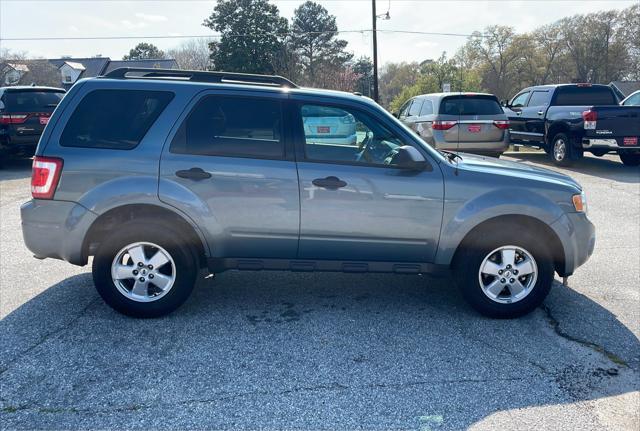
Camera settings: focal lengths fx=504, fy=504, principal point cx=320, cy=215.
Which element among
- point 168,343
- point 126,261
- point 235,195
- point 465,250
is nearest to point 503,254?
point 465,250

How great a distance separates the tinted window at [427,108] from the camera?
12242 mm

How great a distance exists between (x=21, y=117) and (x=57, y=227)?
9.75 meters

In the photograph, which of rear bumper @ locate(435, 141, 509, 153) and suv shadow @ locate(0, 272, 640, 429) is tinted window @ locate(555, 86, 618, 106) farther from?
suv shadow @ locate(0, 272, 640, 429)

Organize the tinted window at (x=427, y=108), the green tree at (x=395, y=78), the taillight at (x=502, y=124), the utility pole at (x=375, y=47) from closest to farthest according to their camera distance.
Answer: the taillight at (x=502, y=124), the tinted window at (x=427, y=108), the utility pole at (x=375, y=47), the green tree at (x=395, y=78)

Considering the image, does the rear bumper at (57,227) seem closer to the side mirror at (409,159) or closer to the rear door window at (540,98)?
the side mirror at (409,159)

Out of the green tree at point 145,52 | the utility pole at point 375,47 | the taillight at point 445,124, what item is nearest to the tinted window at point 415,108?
the taillight at point 445,124

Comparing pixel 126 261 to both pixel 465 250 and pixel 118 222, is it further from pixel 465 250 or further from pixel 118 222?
pixel 465 250

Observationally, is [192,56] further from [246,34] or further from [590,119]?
[590,119]

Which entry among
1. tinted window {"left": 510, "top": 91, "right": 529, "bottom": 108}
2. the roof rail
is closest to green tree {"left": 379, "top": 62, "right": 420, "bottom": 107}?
tinted window {"left": 510, "top": 91, "right": 529, "bottom": 108}

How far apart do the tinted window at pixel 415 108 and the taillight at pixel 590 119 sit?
151 inches

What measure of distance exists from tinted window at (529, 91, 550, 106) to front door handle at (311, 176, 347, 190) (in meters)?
11.5

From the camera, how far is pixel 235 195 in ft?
12.9

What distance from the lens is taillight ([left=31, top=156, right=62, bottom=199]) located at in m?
3.87

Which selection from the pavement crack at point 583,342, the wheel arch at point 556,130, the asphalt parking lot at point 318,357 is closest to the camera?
the asphalt parking lot at point 318,357
